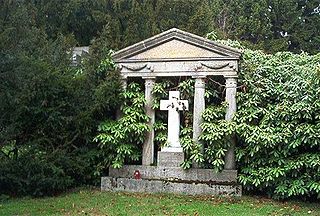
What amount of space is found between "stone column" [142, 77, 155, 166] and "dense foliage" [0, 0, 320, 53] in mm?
8374

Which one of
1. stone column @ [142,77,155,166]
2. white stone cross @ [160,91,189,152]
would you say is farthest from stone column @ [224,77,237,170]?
stone column @ [142,77,155,166]

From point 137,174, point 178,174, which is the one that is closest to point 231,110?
point 178,174

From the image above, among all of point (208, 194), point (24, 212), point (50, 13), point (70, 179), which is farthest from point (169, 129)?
point (50, 13)

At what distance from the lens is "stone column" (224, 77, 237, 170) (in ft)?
33.4

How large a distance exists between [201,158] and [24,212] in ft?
13.7

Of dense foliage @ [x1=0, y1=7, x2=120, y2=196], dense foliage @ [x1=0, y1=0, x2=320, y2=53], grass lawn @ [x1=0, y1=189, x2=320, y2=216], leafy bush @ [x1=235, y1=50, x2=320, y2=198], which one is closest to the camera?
grass lawn @ [x1=0, y1=189, x2=320, y2=216]

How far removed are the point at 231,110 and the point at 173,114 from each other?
1471 millimetres

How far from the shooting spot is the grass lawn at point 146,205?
8.17 metres

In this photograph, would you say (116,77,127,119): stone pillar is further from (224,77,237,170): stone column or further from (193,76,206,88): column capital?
(224,77,237,170): stone column

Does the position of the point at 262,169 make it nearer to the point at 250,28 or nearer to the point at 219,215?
the point at 219,215

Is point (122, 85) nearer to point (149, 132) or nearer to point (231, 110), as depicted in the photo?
point (149, 132)

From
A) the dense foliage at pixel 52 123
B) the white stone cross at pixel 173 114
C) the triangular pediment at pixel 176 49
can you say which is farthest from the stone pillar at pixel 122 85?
the white stone cross at pixel 173 114

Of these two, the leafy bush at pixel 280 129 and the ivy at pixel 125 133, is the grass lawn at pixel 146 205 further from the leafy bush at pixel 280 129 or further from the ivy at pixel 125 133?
the ivy at pixel 125 133

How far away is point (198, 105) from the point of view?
10.5 m
